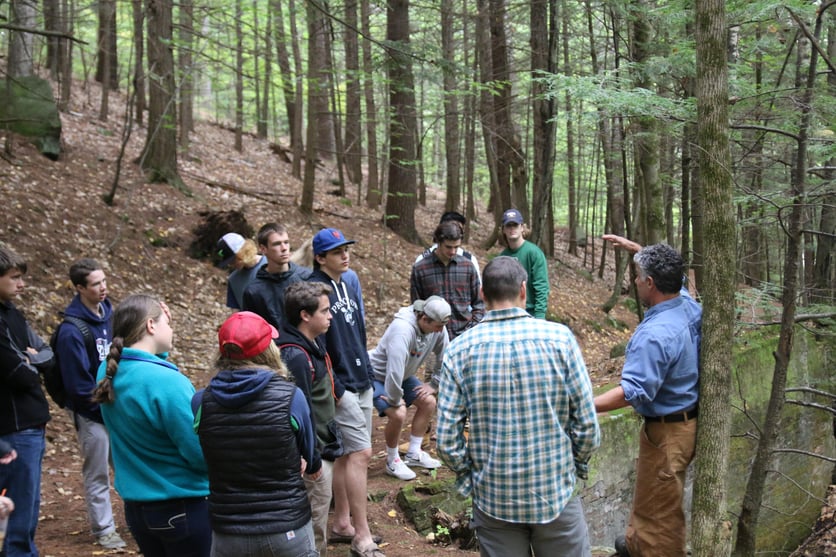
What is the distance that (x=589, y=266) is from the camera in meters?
22.7

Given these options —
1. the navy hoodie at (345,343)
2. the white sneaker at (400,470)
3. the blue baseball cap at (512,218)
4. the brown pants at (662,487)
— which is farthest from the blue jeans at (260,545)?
the blue baseball cap at (512,218)

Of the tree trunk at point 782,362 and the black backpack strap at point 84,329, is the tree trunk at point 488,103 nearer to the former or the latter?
the tree trunk at point 782,362

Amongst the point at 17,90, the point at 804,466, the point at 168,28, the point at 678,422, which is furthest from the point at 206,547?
the point at 17,90

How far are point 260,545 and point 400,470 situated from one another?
121 inches

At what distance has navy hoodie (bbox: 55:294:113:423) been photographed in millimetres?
4801

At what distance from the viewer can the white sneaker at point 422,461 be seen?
607cm

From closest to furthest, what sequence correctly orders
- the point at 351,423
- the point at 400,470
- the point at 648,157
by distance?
the point at 351,423 < the point at 400,470 < the point at 648,157

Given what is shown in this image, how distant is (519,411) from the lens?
2.97m

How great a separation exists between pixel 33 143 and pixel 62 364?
1018 cm

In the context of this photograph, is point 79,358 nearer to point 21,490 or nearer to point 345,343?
point 21,490

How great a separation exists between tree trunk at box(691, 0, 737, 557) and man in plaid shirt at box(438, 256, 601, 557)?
3.52ft

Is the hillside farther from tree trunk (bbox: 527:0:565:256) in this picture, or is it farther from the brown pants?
tree trunk (bbox: 527:0:565:256)

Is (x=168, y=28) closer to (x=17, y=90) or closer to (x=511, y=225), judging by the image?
(x=17, y=90)

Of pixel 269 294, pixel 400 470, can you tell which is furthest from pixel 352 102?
pixel 269 294
